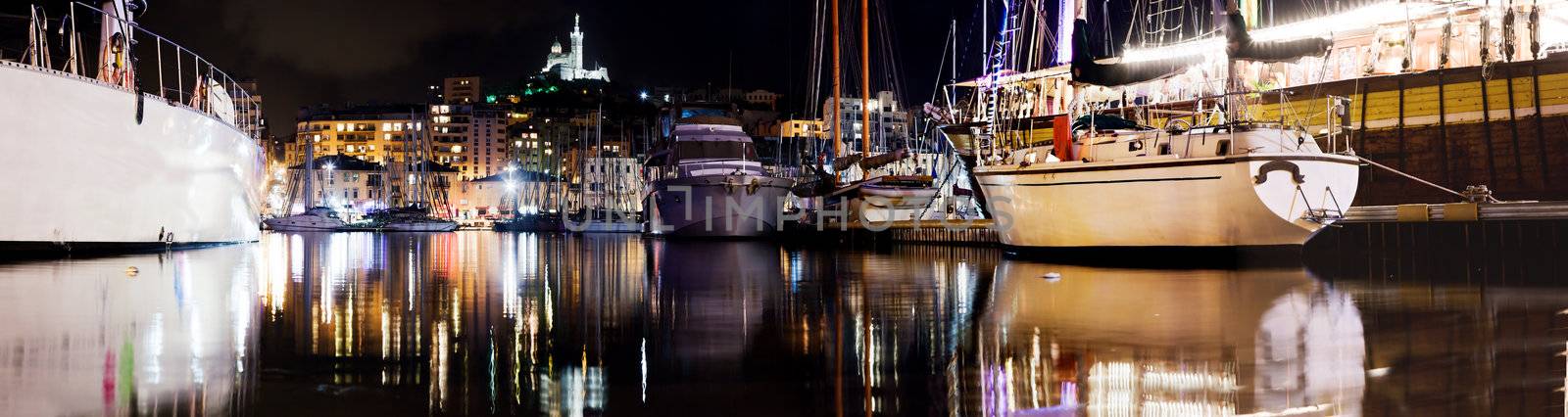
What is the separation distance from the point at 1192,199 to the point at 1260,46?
139 inches

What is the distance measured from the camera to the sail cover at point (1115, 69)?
20578 mm

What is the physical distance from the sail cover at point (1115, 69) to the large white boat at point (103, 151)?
18.9 m

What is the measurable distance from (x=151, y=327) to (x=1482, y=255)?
19329 mm

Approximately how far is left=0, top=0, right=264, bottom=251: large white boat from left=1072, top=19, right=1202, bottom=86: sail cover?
744 inches

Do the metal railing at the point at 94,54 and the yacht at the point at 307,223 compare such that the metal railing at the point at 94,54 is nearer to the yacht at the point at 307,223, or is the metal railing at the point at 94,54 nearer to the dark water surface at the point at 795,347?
the dark water surface at the point at 795,347

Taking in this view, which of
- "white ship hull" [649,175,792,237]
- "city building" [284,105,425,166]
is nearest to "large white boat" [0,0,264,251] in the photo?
"white ship hull" [649,175,792,237]

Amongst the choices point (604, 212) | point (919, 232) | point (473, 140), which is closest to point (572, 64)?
point (473, 140)

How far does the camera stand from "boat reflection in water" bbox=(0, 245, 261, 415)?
5.04 meters

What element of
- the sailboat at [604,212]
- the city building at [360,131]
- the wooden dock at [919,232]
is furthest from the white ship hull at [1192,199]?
the city building at [360,131]

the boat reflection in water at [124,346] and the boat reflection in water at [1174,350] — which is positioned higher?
the boat reflection in water at [124,346]

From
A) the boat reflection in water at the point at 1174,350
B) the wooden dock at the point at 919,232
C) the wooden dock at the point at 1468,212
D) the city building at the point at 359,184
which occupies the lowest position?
the boat reflection in water at the point at 1174,350

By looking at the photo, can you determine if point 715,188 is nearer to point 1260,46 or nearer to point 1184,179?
point 1260,46

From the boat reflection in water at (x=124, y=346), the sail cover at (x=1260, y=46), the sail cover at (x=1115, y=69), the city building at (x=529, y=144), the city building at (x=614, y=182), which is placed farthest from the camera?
the city building at (x=529, y=144)

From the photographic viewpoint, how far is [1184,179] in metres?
17.8
